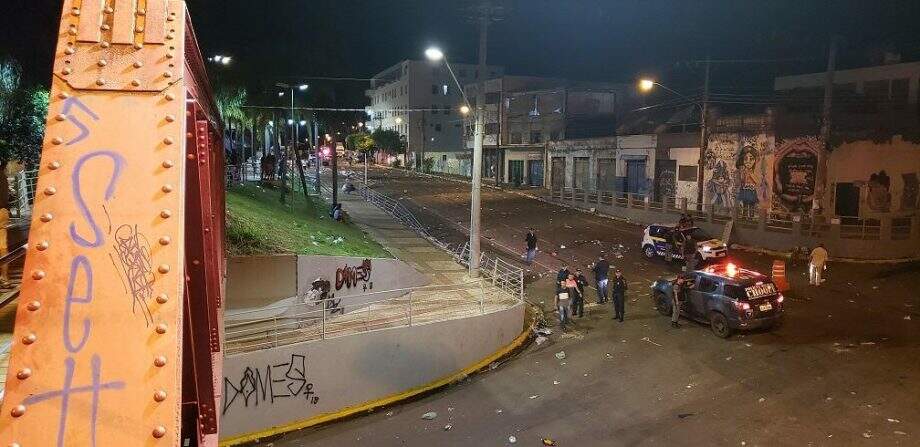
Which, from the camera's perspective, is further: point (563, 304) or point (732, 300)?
point (563, 304)

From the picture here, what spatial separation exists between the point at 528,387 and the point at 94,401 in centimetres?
1064

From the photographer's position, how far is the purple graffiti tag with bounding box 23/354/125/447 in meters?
2.02

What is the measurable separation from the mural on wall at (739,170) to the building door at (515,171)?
853 inches

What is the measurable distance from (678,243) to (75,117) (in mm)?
22596

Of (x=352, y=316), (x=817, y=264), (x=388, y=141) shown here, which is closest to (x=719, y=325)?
(x=817, y=264)

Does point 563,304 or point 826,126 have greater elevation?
point 826,126

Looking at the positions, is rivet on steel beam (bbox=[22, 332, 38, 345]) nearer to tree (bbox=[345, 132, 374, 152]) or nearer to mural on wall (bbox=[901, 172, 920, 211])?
mural on wall (bbox=[901, 172, 920, 211])

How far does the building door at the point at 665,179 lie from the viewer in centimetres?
3722

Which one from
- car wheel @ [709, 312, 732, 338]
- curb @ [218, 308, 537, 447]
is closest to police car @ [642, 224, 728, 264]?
car wheel @ [709, 312, 732, 338]

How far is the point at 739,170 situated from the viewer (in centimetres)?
3241

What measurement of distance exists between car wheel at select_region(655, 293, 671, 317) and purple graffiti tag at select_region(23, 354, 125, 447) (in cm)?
1552

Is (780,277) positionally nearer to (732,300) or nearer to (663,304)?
(663,304)

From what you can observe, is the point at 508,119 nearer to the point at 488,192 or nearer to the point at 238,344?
the point at 488,192

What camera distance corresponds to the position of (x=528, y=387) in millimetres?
12031
